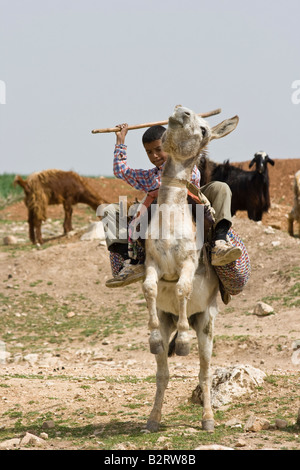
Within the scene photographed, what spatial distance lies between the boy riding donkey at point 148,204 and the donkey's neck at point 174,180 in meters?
0.14

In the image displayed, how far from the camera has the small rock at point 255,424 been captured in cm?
669

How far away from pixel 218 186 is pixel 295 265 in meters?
9.10

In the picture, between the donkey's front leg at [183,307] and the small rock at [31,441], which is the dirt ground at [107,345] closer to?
the small rock at [31,441]

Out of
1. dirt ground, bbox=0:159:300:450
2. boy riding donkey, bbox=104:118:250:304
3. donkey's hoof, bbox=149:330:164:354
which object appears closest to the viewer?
donkey's hoof, bbox=149:330:164:354

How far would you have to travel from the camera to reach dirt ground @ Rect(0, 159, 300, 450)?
752 centimetres

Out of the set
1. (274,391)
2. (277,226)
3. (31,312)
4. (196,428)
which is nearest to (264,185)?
(277,226)

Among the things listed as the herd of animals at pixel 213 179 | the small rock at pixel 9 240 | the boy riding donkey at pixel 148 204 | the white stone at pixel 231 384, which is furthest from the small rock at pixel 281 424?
the small rock at pixel 9 240

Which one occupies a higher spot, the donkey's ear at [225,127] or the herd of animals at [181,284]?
the donkey's ear at [225,127]

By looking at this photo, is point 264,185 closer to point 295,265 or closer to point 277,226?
point 277,226

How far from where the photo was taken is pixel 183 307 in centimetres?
611

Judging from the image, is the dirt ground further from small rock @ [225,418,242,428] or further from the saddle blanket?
the saddle blanket

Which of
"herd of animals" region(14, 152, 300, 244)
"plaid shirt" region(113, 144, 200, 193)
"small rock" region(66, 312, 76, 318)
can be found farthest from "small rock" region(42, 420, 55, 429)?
"herd of animals" region(14, 152, 300, 244)

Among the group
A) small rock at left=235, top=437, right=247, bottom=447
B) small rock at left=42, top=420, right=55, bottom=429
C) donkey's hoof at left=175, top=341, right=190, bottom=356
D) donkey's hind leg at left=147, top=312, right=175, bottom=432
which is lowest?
small rock at left=42, top=420, right=55, bottom=429

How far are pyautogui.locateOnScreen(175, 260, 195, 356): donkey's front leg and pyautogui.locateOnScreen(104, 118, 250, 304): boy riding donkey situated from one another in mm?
485
